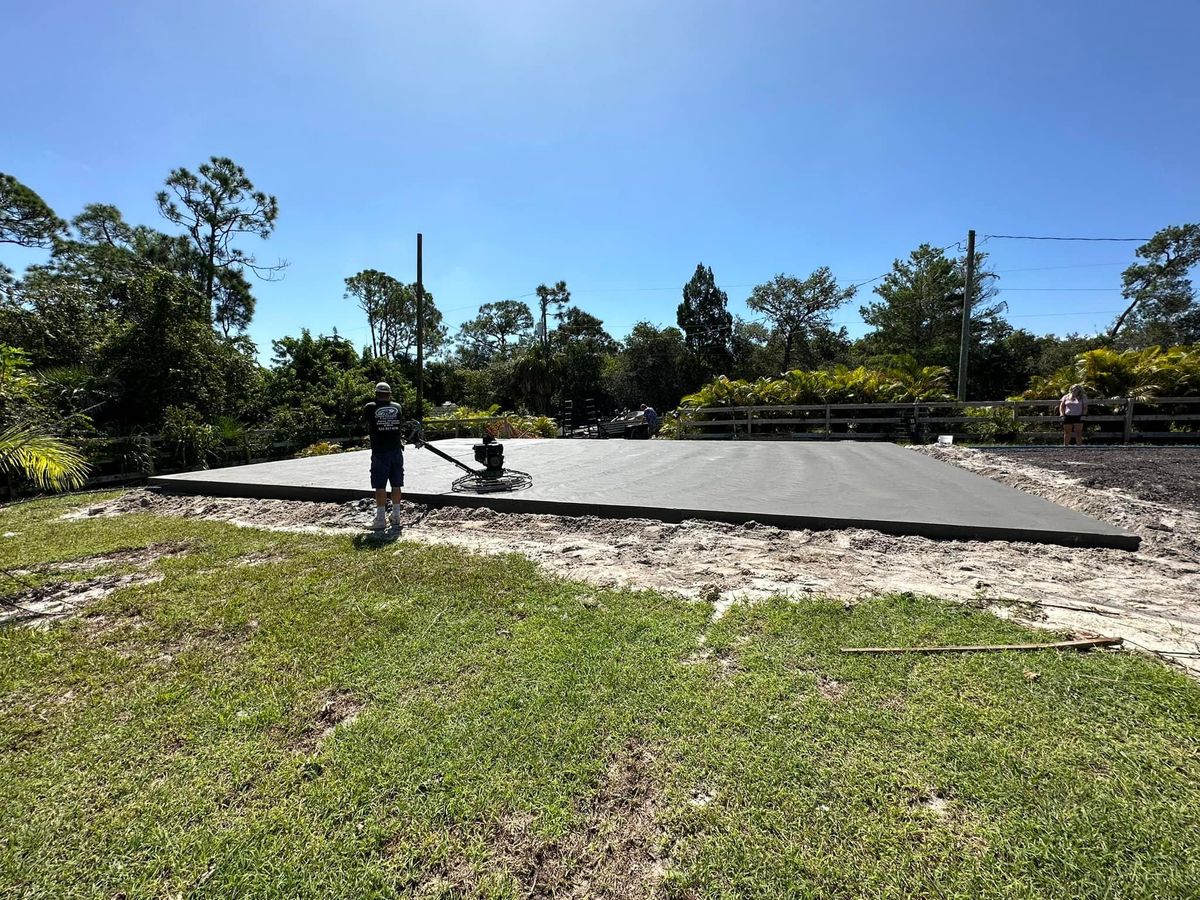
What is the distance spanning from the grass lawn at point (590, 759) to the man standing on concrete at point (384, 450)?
221 centimetres

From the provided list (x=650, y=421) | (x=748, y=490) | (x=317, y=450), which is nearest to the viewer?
(x=748, y=490)

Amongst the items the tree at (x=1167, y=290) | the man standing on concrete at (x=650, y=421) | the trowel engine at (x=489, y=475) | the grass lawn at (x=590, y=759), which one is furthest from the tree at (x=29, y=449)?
the tree at (x=1167, y=290)

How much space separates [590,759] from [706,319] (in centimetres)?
3258

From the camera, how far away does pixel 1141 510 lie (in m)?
4.62

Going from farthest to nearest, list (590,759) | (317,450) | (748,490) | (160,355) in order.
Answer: (317,450), (160,355), (748,490), (590,759)

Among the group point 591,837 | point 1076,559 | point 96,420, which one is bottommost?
point 591,837

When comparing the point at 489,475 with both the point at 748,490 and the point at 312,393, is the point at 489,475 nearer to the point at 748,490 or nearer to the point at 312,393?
the point at 748,490

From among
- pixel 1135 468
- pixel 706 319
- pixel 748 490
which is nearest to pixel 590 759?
pixel 748 490

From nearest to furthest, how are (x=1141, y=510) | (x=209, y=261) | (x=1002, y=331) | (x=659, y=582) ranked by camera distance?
(x=659, y=582), (x=1141, y=510), (x=209, y=261), (x=1002, y=331)

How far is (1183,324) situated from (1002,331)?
12203 millimetres

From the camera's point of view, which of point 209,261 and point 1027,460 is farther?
point 209,261

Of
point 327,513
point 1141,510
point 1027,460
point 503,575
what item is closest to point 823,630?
point 503,575

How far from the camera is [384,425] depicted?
5.00 metres

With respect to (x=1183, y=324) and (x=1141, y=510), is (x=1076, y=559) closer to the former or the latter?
(x=1141, y=510)
